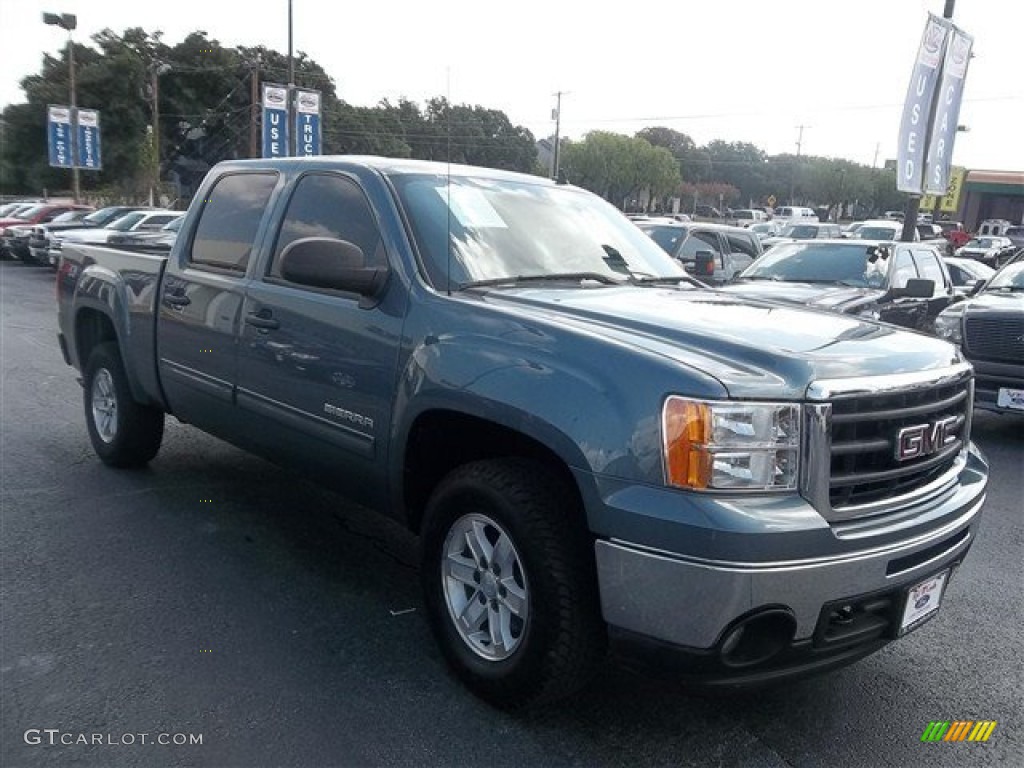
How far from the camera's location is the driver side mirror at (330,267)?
339 centimetres

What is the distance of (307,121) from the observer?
22.9 meters

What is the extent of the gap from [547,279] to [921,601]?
6.21 feet

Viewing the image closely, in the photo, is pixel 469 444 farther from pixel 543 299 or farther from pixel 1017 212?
pixel 1017 212

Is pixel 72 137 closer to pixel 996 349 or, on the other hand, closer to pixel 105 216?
pixel 105 216

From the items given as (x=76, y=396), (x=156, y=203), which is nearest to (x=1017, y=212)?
(x=156, y=203)

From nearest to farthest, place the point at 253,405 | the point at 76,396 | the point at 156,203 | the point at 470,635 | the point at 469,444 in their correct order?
1. the point at 470,635
2. the point at 469,444
3. the point at 253,405
4. the point at 76,396
5. the point at 156,203

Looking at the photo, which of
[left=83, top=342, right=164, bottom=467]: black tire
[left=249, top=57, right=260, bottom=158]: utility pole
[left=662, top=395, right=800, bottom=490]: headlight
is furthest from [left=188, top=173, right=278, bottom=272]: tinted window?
[left=249, top=57, right=260, bottom=158]: utility pole

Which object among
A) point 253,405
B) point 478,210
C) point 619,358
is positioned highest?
point 478,210

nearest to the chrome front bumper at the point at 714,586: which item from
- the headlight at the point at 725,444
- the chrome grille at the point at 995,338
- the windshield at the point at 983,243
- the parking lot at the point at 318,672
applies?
the headlight at the point at 725,444

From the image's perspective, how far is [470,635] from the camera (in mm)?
3184

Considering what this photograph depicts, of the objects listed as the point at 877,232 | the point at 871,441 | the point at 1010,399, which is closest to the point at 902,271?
the point at 1010,399

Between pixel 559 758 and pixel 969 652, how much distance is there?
6.57 ft

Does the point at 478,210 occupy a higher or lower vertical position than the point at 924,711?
higher

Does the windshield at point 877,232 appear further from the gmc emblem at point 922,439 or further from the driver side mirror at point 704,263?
the gmc emblem at point 922,439
